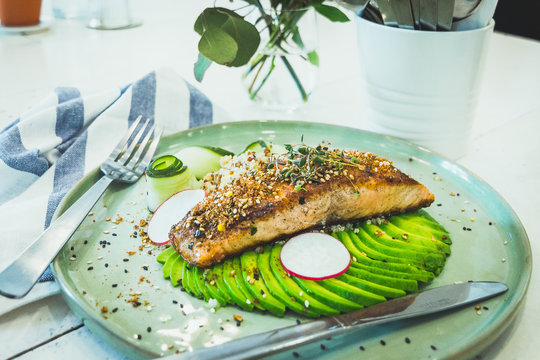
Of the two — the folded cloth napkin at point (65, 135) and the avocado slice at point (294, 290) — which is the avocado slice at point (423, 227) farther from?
the folded cloth napkin at point (65, 135)

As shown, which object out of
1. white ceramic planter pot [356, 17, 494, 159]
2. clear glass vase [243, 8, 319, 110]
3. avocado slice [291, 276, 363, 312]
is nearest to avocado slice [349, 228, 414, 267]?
avocado slice [291, 276, 363, 312]

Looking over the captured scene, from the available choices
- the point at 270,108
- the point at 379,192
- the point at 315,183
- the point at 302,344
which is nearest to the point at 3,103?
the point at 270,108

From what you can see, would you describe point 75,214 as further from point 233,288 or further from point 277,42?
point 277,42

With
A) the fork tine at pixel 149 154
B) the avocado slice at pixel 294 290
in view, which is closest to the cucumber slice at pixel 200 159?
the fork tine at pixel 149 154

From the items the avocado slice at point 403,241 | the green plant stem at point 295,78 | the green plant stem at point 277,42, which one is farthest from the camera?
the green plant stem at point 295,78

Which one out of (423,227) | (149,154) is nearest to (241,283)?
(423,227)

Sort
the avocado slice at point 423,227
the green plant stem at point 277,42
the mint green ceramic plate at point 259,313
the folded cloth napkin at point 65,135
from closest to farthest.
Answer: the mint green ceramic plate at point 259,313
the avocado slice at point 423,227
the folded cloth napkin at point 65,135
the green plant stem at point 277,42
